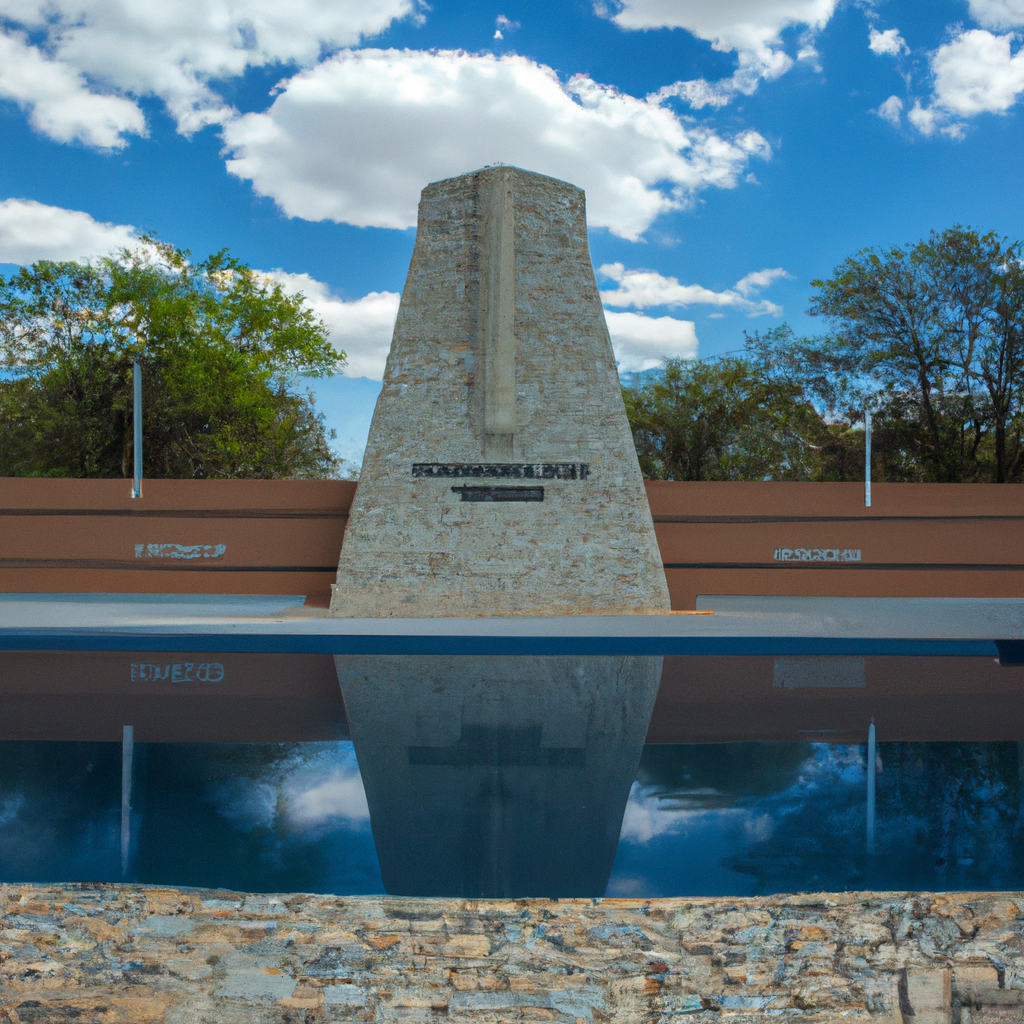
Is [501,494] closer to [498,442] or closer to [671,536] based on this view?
[498,442]

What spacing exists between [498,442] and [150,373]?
13029mm

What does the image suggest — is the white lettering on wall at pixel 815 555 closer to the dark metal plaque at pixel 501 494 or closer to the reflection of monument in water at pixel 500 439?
the reflection of monument in water at pixel 500 439

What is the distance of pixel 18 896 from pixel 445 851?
136 centimetres

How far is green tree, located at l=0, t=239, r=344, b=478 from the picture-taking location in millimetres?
18734

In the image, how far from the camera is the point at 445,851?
2711 millimetres

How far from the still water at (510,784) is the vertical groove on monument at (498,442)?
3637 mm

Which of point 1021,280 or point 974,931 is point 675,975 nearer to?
point 974,931

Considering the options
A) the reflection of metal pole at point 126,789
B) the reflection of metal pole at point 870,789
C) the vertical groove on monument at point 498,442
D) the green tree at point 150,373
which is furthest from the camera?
the green tree at point 150,373

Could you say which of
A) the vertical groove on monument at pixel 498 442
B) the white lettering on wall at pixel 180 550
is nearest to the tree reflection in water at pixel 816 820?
the vertical groove on monument at pixel 498 442

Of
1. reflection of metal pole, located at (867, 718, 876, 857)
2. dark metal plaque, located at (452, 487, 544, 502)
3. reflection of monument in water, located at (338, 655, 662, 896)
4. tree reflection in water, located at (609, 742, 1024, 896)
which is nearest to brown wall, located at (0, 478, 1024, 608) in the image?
dark metal plaque, located at (452, 487, 544, 502)

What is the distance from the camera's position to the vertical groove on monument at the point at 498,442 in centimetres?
970

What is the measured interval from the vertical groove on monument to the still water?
3.64 metres

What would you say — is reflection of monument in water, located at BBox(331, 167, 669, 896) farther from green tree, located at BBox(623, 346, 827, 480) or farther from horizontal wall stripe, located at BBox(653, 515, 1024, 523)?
green tree, located at BBox(623, 346, 827, 480)

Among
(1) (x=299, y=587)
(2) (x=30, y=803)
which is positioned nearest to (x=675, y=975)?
(2) (x=30, y=803)
